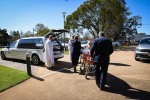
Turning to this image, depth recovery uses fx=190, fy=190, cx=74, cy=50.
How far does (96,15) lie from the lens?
42188 millimetres

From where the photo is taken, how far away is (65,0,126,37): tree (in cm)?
4034

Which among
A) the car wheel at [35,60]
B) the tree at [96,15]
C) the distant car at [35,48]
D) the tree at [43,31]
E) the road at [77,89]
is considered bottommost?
the road at [77,89]

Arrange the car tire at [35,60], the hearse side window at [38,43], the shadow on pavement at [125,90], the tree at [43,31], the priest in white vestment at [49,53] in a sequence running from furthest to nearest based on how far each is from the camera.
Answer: the tree at [43,31], the car tire at [35,60], the hearse side window at [38,43], the priest in white vestment at [49,53], the shadow on pavement at [125,90]

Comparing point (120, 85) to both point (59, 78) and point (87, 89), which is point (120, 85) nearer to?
point (87, 89)

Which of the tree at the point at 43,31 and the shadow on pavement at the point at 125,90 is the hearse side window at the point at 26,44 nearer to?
the shadow on pavement at the point at 125,90

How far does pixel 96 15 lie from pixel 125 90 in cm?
3681

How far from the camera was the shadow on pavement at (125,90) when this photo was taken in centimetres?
599

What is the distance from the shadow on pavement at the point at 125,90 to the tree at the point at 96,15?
112ft

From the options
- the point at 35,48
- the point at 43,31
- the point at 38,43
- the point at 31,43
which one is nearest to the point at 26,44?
the point at 31,43

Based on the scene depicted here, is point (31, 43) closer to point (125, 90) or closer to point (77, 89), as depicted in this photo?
point (77, 89)

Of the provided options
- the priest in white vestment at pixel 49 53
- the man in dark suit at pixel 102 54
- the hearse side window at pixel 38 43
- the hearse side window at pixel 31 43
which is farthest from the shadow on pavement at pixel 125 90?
the hearse side window at pixel 31 43

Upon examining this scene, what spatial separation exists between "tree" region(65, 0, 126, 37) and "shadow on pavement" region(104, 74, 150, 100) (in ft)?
112

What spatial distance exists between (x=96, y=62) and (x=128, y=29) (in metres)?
64.4

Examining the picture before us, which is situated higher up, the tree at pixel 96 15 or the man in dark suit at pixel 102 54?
the tree at pixel 96 15
